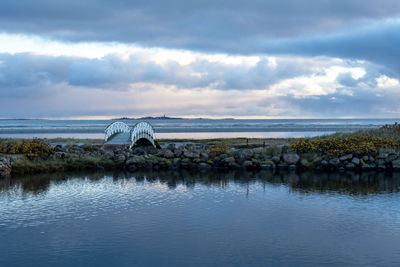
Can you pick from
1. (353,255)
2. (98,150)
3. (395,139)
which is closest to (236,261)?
(353,255)

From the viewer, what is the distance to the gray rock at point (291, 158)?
96.7 ft

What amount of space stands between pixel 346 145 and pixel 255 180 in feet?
31.6

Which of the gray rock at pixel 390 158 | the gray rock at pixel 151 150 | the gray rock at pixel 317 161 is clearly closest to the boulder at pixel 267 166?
the gray rock at pixel 317 161

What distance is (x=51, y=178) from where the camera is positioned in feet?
79.2

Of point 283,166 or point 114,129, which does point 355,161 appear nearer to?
point 283,166

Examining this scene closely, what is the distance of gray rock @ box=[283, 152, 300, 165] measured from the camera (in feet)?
96.7

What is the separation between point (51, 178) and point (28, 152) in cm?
390

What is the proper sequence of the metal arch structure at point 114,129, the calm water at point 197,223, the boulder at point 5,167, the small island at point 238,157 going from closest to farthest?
the calm water at point 197,223 → the boulder at point 5,167 → the small island at point 238,157 → the metal arch structure at point 114,129

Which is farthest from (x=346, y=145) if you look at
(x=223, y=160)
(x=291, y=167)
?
(x=223, y=160)

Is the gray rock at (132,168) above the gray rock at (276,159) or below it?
below

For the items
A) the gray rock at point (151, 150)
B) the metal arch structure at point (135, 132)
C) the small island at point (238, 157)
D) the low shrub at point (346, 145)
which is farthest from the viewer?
the metal arch structure at point (135, 132)

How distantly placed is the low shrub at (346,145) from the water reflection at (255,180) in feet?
9.14

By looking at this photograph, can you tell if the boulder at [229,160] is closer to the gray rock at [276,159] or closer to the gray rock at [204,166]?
the gray rock at [204,166]

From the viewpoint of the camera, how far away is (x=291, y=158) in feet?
97.1
